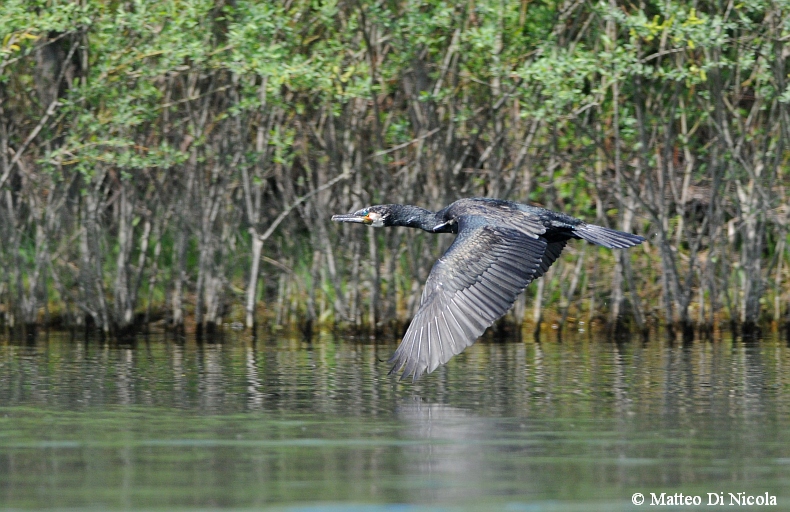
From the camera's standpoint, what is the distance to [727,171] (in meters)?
13.1

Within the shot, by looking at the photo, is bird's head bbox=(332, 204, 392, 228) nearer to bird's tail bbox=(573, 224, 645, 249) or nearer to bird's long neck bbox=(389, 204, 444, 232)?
bird's long neck bbox=(389, 204, 444, 232)

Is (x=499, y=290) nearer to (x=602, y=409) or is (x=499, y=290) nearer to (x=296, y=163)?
(x=602, y=409)

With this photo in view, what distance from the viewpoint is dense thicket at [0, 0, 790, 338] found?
474 inches

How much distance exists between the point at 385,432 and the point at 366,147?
7.12 metres

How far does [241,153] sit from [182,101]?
740mm

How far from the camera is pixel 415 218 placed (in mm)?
9508

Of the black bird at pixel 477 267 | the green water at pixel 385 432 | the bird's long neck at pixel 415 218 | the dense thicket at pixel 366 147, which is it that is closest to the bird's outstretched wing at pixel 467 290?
the black bird at pixel 477 267

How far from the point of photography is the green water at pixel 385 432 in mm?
4891

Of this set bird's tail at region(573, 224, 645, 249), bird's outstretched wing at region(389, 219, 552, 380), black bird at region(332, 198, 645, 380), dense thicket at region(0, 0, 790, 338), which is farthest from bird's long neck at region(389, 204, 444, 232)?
dense thicket at region(0, 0, 790, 338)

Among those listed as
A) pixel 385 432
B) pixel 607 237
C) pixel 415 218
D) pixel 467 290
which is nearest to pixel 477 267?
pixel 467 290

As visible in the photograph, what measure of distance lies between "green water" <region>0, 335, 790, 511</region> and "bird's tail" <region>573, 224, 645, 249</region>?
0.89 metres

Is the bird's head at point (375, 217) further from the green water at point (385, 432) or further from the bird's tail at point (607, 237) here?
the bird's tail at point (607, 237)

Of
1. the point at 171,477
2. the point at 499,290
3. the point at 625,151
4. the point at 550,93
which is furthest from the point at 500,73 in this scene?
the point at 171,477

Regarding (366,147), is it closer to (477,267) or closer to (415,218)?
(415,218)
